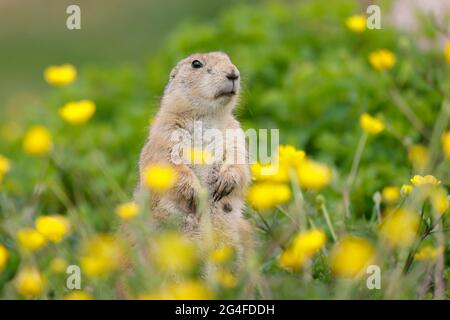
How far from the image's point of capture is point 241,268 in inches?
171

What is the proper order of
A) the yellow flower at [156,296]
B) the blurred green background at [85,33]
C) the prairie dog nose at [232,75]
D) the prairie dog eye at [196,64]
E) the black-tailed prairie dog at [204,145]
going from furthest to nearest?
the blurred green background at [85,33], the prairie dog eye at [196,64], the prairie dog nose at [232,75], the black-tailed prairie dog at [204,145], the yellow flower at [156,296]

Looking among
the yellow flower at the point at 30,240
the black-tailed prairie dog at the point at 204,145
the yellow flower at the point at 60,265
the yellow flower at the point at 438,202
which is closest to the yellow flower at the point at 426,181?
the yellow flower at the point at 438,202

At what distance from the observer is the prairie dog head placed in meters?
4.87

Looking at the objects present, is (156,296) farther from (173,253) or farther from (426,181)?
(426,181)

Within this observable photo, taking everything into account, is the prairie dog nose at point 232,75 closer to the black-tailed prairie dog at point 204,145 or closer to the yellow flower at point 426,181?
the black-tailed prairie dog at point 204,145

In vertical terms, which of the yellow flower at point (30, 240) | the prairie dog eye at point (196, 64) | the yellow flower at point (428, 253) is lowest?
the yellow flower at point (428, 253)

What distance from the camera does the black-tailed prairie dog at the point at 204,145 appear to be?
466 cm

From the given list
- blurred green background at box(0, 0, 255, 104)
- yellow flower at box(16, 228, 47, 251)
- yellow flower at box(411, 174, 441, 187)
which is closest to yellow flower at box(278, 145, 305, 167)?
yellow flower at box(411, 174, 441, 187)

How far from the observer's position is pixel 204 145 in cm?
488

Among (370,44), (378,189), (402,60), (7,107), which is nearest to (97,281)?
(378,189)

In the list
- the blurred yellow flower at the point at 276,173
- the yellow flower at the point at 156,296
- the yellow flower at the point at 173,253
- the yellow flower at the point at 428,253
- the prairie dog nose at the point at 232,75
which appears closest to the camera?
the yellow flower at the point at 173,253

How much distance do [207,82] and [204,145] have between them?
32cm

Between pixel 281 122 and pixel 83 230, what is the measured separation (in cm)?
299
